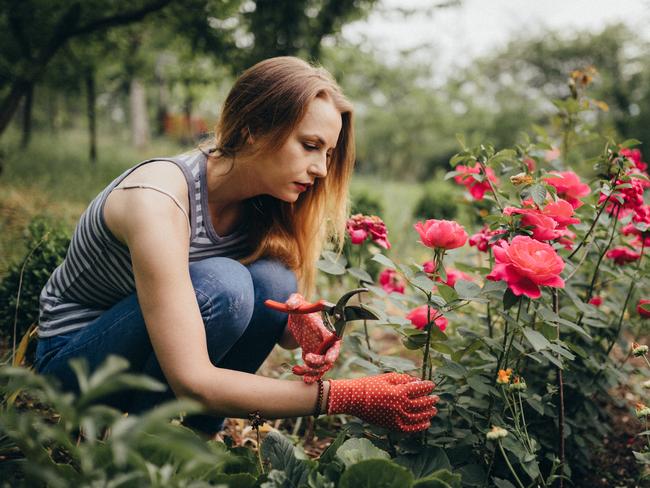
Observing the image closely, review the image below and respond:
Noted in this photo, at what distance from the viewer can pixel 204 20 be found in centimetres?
611

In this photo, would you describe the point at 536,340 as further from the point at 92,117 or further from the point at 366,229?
the point at 92,117

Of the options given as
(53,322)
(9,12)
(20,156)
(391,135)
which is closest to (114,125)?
(391,135)

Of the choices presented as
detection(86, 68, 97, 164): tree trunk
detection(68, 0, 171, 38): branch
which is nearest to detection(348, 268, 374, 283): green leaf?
detection(68, 0, 171, 38): branch

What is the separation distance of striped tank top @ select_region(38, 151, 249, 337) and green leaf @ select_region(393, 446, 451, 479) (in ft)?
2.62

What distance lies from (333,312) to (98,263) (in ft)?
2.19

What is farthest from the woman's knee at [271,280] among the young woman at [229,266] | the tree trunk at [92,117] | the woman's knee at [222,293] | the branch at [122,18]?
the tree trunk at [92,117]

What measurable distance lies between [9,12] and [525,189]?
21.6ft

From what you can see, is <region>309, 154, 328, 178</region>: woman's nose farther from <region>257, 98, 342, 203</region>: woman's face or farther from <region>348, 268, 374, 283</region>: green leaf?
<region>348, 268, 374, 283</region>: green leaf

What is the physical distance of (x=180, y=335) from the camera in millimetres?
1074

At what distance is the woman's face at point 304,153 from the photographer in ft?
4.41

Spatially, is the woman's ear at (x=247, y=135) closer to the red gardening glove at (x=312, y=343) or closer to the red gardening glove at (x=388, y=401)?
the red gardening glove at (x=312, y=343)

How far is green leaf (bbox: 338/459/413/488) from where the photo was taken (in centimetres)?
91

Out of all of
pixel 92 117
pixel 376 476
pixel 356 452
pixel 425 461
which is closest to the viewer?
pixel 376 476

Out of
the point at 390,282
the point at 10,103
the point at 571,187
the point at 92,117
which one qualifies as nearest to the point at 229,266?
the point at 390,282
